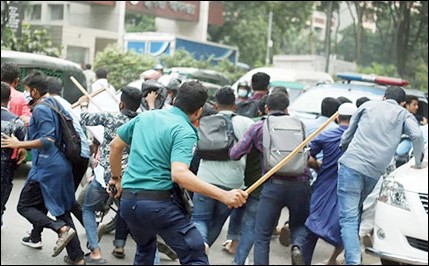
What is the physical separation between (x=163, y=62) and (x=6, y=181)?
14.4 meters

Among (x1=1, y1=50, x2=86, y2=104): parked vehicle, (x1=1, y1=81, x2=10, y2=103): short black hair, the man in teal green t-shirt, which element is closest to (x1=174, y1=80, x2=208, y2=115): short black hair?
the man in teal green t-shirt

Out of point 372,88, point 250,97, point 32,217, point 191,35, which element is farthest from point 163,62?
point 191,35

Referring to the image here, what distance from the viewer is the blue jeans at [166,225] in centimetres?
385

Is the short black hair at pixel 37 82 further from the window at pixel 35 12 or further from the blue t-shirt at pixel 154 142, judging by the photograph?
the window at pixel 35 12

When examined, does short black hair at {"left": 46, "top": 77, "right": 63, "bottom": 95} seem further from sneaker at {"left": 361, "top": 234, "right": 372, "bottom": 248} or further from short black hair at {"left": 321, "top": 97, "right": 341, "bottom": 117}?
sneaker at {"left": 361, "top": 234, "right": 372, "bottom": 248}

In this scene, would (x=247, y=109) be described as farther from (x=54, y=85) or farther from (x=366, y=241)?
(x=54, y=85)

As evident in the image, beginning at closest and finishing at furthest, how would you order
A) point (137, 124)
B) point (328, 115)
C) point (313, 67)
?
1. point (137, 124)
2. point (328, 115)
3. point (313, 67)

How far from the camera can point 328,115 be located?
548cm

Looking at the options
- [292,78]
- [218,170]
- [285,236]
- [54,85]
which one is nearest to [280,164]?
[54,85]

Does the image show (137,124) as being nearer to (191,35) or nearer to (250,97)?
(250,97)

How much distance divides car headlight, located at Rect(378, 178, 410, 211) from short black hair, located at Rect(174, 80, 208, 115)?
2771 millimetres

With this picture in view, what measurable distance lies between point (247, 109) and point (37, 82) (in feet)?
9.14

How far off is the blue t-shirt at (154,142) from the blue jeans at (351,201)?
5.45 feet

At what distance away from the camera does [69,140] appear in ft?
14.2
